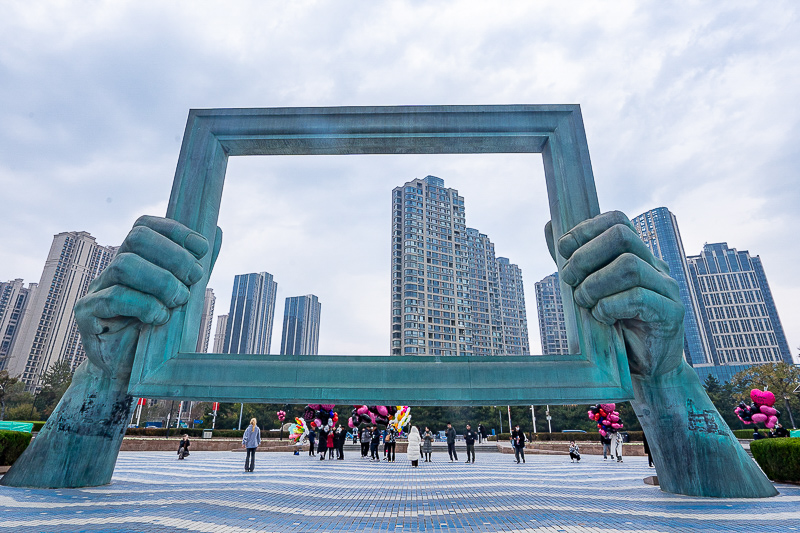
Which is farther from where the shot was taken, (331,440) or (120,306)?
(331,440)

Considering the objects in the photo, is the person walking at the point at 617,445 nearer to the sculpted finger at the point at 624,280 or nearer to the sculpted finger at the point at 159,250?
the sculpted finger at the point at 624,280

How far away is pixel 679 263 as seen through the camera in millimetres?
103188

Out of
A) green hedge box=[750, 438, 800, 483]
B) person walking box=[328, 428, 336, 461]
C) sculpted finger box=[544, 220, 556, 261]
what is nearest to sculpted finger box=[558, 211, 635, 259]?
sculpted finger box=[544, 220, 556, 261]

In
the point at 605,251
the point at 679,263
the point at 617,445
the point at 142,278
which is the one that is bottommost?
the point at 617,445

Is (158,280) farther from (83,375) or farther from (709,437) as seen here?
(709,437)

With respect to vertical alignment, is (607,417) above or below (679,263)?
below

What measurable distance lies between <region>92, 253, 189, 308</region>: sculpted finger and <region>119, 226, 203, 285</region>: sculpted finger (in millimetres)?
82

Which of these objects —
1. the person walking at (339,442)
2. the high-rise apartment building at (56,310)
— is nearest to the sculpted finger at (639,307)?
the person walking at (339,442)

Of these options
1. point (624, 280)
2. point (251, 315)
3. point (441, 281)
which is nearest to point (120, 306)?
point (624, 280)

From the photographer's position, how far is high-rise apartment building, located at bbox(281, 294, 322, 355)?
9144 cm

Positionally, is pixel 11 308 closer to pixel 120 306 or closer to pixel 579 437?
pixel 579 437

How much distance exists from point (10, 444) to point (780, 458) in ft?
58.8

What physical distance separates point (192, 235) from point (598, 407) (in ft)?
68.7

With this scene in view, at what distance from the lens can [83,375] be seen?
7.16 meters
